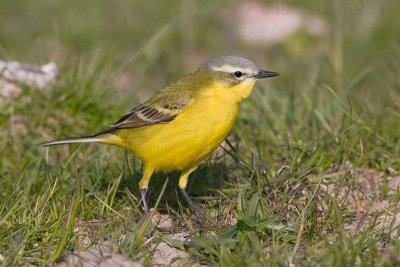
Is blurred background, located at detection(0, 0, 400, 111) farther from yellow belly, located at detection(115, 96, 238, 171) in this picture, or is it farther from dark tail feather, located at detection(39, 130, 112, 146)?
yellow belly, located at detection(115, 96, 238, 171)

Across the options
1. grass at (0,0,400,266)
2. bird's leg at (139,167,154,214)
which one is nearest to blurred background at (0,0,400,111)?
grass at (0,0,400,266)

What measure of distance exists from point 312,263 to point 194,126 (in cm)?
147

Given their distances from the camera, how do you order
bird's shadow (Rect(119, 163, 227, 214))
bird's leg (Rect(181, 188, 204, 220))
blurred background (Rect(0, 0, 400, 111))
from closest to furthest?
bird's leg (Rect(181, 188, 204, 220)) < bird's shadow (Rect(119, 163, 227, 214)) < blurred background (Rect(0, 0, 400, 111))

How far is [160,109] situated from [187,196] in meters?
0.67

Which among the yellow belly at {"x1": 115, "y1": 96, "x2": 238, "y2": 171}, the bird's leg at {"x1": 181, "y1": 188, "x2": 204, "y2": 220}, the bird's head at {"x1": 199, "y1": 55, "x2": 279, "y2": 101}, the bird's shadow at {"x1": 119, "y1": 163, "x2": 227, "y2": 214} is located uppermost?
the bird's head at {"x1": 199, "y1": 55, "x2": 279, "y2": 101}

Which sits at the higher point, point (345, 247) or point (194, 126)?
point (194, 126)

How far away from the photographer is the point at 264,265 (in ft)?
14.1

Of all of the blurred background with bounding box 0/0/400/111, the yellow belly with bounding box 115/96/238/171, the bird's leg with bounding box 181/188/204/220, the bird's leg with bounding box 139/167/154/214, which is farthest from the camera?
the blurred background with bounding box 0/0/400/111

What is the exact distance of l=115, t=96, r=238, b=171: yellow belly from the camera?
17.5 feet

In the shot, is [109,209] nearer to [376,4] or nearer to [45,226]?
[45,226]

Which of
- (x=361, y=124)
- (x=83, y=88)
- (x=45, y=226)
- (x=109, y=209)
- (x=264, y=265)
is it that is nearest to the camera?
(x=264, y=265)

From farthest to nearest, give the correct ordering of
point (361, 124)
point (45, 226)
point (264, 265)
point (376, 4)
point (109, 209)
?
point (376, 4) → point (361, 124) → point (109, 209) → point (45, 226) → point (264, 265)

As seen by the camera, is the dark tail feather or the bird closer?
the bird

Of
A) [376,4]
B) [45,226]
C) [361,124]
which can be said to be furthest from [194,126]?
[376,4]
